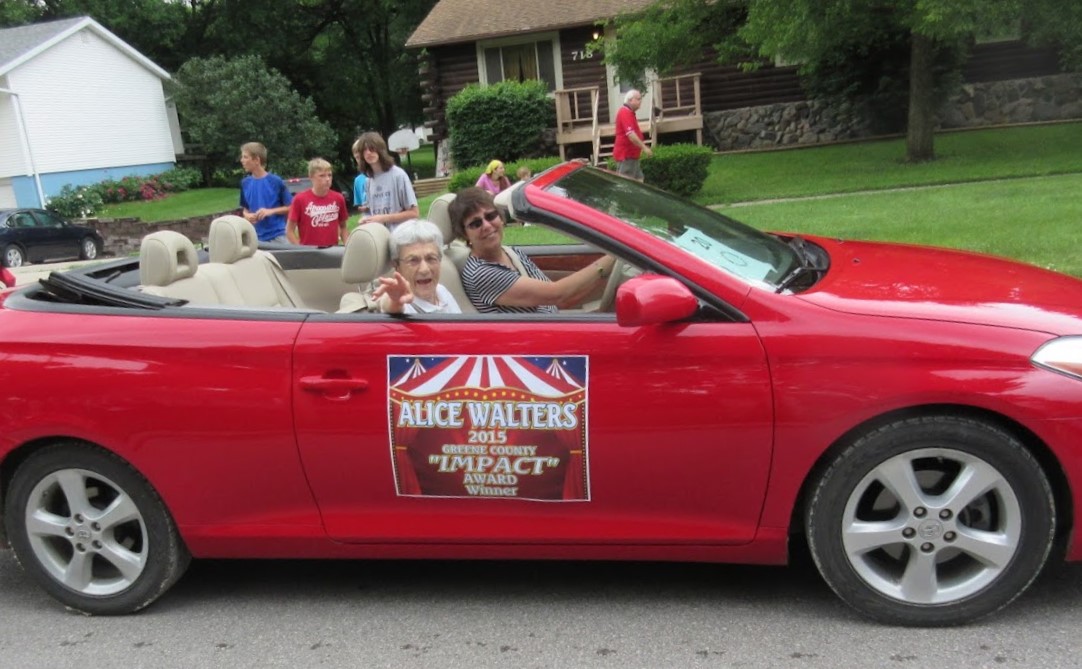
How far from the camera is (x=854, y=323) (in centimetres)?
305

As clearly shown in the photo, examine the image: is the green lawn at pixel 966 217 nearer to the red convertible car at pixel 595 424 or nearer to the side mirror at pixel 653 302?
the red convertible car at pixel 595 424

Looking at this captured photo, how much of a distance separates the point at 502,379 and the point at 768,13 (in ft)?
50.5

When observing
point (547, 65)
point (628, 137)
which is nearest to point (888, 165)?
point (628, 137)

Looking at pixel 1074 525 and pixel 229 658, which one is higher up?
pixel 1074 525

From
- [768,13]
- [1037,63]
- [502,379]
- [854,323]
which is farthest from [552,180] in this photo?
[1037,63]

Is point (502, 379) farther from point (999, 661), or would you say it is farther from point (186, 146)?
point (186, 146)

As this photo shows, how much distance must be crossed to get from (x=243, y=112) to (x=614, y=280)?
32.3 m

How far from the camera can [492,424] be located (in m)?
3.22

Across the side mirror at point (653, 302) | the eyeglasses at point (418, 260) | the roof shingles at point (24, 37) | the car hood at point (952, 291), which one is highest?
the roof shingles at point (24, 37)

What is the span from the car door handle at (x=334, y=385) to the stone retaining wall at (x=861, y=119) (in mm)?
24334

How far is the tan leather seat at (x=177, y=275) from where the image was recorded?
3932 millimetres

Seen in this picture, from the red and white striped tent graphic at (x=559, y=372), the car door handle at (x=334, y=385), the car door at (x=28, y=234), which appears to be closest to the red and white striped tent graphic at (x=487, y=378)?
the red and white striped tent graphic at (x=559, y=372)

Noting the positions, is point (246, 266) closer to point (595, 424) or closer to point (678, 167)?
point (595, 424)

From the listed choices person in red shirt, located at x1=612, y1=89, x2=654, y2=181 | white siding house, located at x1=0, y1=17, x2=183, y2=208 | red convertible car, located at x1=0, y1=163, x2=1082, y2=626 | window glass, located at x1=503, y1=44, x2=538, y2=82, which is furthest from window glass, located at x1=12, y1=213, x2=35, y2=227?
red convertible car, located at x1=0, y1=163, x2=1082, y2=626
